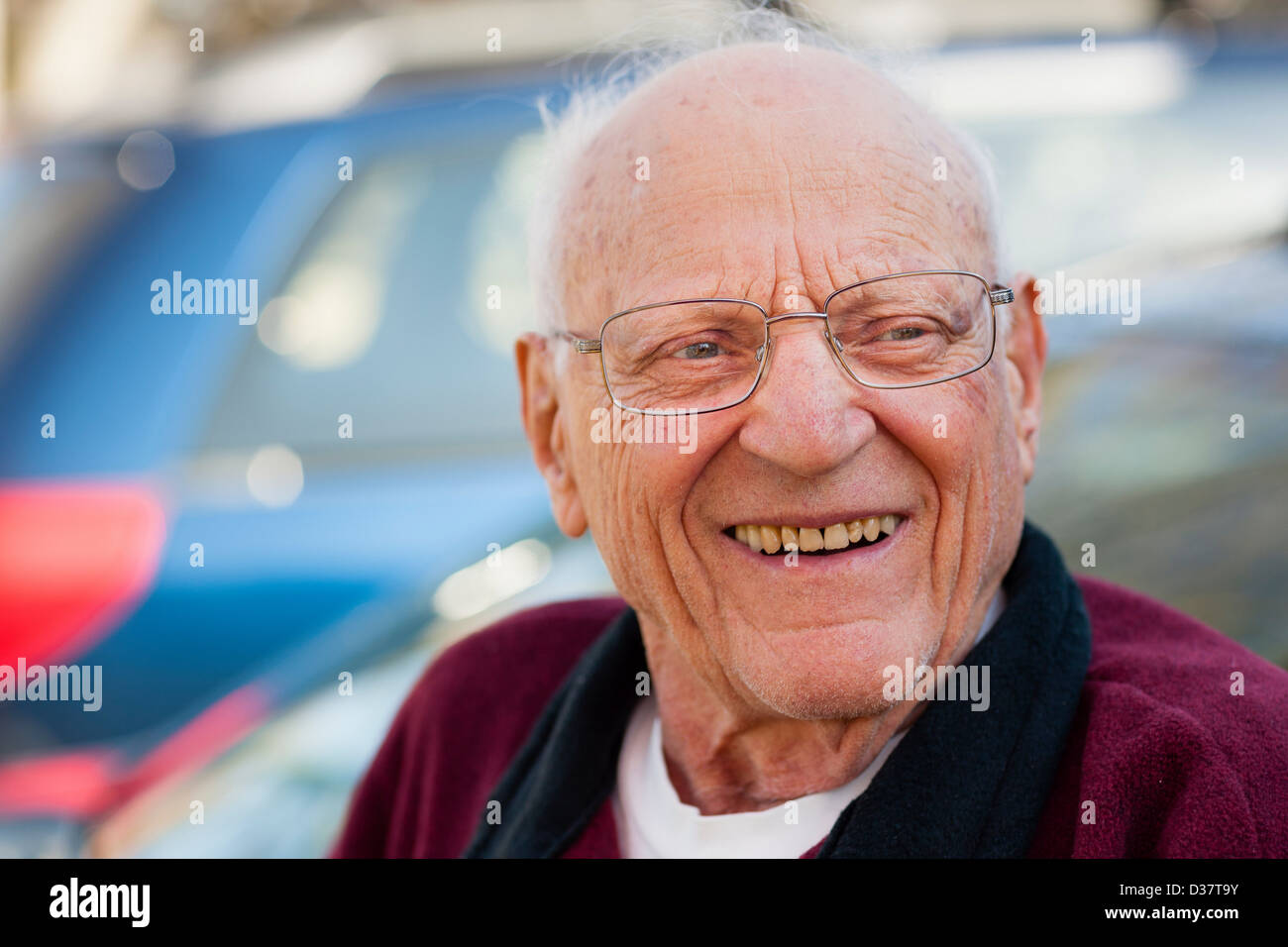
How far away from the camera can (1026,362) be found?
1.74 m

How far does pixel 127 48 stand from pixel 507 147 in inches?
221

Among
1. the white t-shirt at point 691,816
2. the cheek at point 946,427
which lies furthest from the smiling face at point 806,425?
the white t-shirt at point 691,816

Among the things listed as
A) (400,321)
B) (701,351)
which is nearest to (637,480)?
(701,351)

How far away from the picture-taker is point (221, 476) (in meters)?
3.31

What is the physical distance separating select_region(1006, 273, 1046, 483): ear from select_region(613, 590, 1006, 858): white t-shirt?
8.2 inches

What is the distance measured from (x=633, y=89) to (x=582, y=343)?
36cm

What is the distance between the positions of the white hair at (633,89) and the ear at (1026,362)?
0.18ft

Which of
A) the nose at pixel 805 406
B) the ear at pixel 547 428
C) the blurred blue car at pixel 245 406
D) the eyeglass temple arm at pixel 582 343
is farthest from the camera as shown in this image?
the blurred blue car at pixel 245 406

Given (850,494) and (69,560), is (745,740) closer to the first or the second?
(850,494)

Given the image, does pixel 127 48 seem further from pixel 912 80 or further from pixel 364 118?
pixel 912 80

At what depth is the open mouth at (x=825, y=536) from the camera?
155 cm

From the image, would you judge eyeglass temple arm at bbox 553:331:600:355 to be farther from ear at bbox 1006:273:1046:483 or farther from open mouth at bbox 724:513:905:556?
ear at bbox 1006:273:1046:483

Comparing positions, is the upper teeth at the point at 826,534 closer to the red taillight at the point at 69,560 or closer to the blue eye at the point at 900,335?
the blue eye at the point at 900,335
